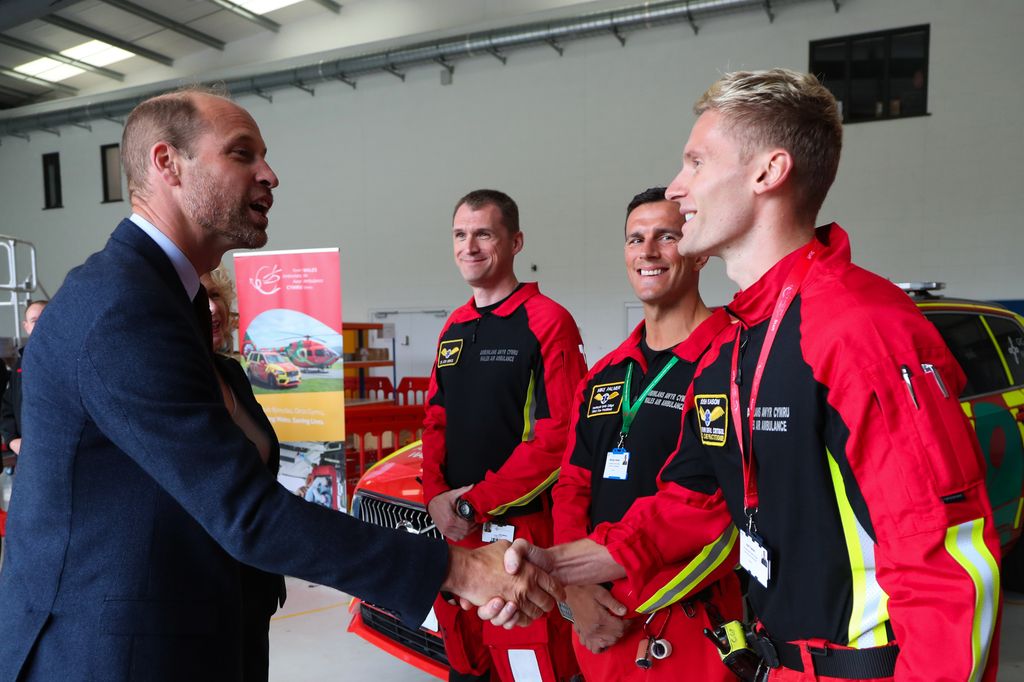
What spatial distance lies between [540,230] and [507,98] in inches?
93.8

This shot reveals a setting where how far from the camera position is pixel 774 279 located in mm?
1429

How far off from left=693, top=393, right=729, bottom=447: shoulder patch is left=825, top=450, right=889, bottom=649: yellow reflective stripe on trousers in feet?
1.12

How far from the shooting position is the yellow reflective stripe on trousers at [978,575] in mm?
1044

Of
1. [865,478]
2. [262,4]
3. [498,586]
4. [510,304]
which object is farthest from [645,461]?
[262,4]

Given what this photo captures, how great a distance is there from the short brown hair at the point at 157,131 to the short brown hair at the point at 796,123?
112cm

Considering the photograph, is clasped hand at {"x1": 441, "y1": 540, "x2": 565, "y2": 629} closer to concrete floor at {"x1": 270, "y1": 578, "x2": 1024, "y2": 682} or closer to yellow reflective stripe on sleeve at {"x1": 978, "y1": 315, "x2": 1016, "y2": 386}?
concrete floor at {"x1": 270, "y1": 578, "x2": 1024, "y2": 682}

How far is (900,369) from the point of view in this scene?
114 cm

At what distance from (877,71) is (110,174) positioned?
16405 mm

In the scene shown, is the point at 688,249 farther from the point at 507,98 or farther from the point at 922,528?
the point at 507,98

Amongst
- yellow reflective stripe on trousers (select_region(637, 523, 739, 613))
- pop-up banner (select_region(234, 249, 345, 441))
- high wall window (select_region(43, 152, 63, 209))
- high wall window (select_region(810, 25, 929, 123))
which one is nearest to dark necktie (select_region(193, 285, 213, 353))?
yellow reflective stripe on trousers (select_region(637, 523, 739, 613))

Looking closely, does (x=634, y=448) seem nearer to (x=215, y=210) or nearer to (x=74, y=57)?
(x=215, y=210)

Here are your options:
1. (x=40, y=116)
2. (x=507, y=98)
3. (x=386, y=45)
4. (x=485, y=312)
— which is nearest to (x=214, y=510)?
(x=485, y=312)

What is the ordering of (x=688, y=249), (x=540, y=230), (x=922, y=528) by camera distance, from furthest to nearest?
(x=540, y=230) < (x=688, y=249) < (x=922, y=528)

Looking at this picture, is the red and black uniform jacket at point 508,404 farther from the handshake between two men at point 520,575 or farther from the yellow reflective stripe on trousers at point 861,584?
the yellow reflective stripe on trousers at point 861,584
